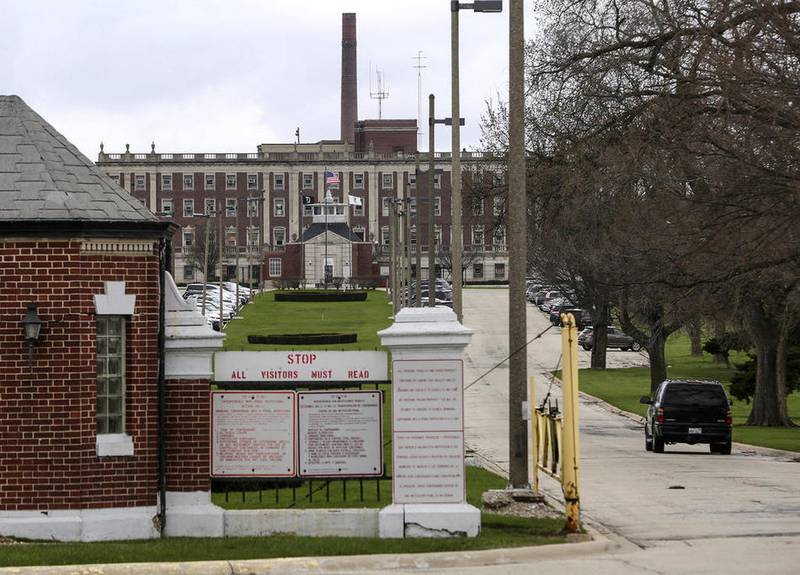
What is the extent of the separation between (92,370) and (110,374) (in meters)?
0.36

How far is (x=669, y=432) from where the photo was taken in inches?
1382

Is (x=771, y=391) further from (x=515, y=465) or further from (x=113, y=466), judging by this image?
(x=113, y=466)

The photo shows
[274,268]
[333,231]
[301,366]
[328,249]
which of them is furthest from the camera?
[274,268]

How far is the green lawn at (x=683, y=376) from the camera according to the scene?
42125mm

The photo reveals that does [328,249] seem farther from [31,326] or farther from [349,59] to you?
[31,326]

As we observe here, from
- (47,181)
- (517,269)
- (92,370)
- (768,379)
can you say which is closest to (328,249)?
(768,379)

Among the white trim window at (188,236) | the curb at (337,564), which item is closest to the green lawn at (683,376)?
the curb at (337,564)

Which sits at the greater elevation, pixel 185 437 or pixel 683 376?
pixel 185 437

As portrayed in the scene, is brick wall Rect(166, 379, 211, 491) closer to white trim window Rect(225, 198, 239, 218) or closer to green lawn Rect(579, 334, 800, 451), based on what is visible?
green lawn Rect(579, 334, 800, 451)

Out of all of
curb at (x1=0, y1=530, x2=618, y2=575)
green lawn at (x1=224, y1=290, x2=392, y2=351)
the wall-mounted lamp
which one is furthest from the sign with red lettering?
green lawn at (x1=224, y1=290, x2=392, y2=351)

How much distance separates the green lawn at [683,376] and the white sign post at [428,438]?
22089 millimetres

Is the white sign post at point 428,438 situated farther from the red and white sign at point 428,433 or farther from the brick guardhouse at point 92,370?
the brick guardhouse at point 92,370

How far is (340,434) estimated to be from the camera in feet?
57.7

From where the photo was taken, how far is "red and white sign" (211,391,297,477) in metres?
17.5
